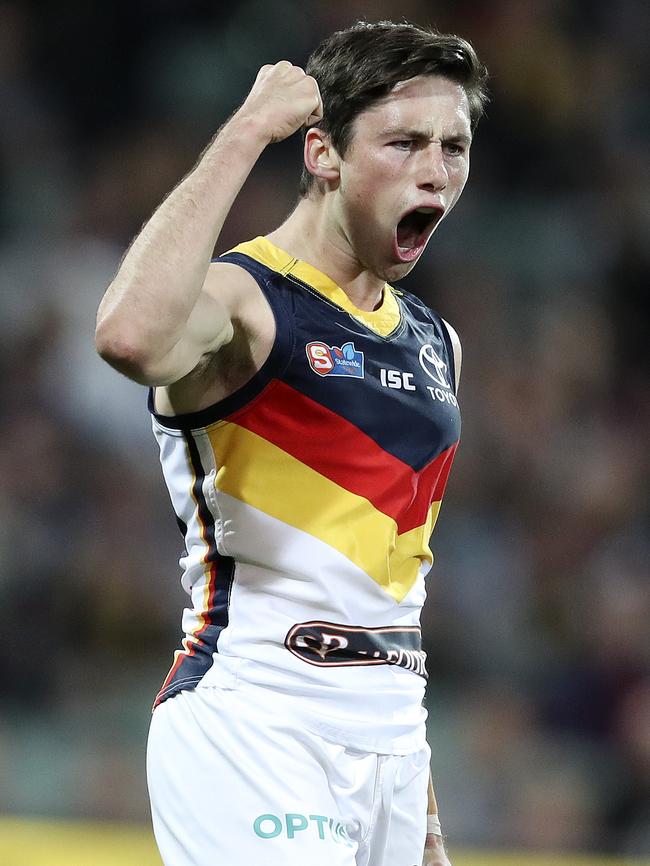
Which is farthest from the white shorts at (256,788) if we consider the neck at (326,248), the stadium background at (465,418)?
the stadium background at (465,418)

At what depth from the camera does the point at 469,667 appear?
23.9ft

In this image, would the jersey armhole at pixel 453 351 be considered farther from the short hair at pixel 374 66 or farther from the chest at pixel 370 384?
the short hair at pixel 374 66

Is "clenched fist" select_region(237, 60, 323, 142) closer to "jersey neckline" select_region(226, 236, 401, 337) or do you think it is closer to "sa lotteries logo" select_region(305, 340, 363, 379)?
"jersey neckline" select_region(226, 236, 401, 337)

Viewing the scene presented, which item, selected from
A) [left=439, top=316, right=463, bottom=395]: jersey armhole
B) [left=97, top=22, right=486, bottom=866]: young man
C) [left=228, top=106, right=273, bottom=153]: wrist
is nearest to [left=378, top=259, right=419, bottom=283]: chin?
[left=97, top=22, right=486, bottom=866]: young man

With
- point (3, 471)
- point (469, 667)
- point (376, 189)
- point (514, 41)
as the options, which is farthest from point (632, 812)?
point (514, 41)

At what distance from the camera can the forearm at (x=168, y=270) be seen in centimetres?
247

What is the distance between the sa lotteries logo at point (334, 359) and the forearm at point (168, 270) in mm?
454

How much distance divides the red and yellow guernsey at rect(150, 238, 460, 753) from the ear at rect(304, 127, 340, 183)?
0.26m

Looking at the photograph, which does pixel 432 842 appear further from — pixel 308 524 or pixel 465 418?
pixel 465 418

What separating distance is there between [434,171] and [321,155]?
32 centimetres

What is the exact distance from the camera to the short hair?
10.3 ft

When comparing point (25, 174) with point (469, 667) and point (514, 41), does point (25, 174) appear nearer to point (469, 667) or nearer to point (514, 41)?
point (514, 41)

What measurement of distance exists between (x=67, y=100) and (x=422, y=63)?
19.7 ft

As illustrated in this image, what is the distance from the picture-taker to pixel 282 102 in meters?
2.84
